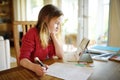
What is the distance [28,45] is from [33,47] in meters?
0.06

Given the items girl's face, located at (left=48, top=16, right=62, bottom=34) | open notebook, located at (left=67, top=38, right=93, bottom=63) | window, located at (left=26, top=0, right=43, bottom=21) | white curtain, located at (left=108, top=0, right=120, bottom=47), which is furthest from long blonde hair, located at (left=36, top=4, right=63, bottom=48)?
window, located at (left=26, top=0, right=43, bottom=21)

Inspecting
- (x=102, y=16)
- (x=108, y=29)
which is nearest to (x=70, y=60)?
(x=108, y=29)

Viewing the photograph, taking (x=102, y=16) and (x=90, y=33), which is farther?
(x=90, y=33)

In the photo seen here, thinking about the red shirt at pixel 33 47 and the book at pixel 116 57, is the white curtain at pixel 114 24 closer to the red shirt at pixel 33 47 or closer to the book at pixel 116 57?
the book at pixel 116 57

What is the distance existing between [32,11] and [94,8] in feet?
7.36

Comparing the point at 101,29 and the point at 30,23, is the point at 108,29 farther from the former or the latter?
the point at 30,23

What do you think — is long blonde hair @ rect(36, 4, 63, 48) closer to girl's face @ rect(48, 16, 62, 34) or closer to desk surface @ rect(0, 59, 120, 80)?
girl's face @ rect(48, 16, 62, 34)

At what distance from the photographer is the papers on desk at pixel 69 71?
35.8 inches

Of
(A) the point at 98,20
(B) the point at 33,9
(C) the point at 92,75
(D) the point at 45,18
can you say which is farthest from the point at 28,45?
(B) the point at 33,9

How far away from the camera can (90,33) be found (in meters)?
2.79

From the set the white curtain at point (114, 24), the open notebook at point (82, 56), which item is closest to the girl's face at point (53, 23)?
the open notebook at point (82, 56)

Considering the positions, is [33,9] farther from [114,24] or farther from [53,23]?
[53,23]

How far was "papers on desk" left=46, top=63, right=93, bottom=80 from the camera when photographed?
0.91m

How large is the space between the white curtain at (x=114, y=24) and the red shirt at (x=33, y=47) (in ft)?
4.23
